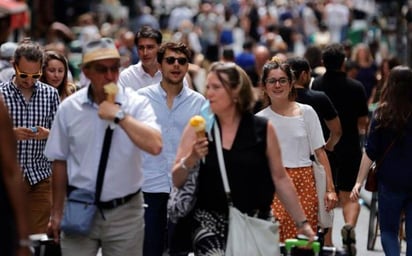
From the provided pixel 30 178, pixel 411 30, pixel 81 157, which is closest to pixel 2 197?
pixel 81 157

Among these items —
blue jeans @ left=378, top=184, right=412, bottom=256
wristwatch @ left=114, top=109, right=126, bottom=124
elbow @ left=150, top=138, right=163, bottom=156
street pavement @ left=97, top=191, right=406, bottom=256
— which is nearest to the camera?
wristwatch @ left=114, top=109, right=126, bottom=124

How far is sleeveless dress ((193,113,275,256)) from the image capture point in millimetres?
7262

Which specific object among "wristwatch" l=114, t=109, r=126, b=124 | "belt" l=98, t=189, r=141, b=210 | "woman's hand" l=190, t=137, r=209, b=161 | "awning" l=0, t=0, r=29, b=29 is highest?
"awning" l=0, t=0, r=29, b=29

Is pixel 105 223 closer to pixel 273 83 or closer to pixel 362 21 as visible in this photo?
pixel 273 83

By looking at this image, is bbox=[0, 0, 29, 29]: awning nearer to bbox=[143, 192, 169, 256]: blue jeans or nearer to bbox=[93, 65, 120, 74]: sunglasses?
bbox=[143, 192, 169, 256]: blue jeans

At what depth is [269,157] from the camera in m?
7.32

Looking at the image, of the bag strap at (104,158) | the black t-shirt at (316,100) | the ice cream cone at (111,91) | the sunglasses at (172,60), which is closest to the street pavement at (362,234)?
the black t-shirt at (316,100)

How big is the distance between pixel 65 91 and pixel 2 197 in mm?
4557

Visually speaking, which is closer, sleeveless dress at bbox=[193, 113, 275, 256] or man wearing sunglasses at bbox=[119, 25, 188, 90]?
sleeveless dress at bbox=[193, 113, 275, 256]

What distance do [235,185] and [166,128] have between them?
1960 mm

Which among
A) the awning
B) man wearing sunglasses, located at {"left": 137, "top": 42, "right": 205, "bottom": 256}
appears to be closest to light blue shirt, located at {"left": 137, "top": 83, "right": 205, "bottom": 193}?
man wearing sunglasses, located at {"left": 137, "top": 42, "right": 205, "bottom": 256}

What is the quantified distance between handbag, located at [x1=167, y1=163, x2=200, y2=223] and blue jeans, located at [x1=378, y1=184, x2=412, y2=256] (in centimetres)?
255

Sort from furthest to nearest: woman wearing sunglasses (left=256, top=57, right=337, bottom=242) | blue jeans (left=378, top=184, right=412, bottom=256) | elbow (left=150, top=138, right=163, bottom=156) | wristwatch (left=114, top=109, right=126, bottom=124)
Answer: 1. blue jeans (left=378, top=184, right=412, bottom=256)
2. woman wearing sunglasses (left=256, top=57, right=337, bottom=242)
3. elbow (left=150, top=138, right=163, bottom=156)
4. wristwatch (left=114, top=109, right=126, bottom=124)

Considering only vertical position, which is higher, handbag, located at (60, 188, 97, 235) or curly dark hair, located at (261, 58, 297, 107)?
curly dark hair, located at (261, 58, 297, 107)
